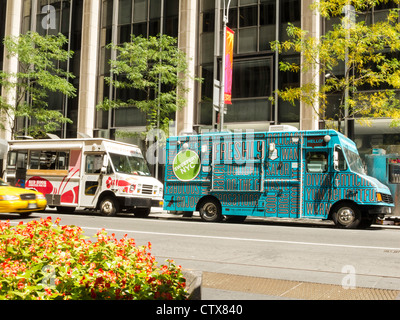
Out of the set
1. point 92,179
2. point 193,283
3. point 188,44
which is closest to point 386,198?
point 92,179

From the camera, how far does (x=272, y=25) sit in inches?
974

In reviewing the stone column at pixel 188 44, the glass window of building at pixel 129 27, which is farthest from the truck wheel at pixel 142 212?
the glass window of building at pixel 129 27

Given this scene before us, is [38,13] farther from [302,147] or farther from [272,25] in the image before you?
[302,147]

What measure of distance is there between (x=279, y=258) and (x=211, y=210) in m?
7.65

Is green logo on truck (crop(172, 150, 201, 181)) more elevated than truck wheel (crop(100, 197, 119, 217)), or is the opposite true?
green logo on truck (crop(172, 150, 201, 181))

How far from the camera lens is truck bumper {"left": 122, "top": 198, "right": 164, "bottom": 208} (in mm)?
17188

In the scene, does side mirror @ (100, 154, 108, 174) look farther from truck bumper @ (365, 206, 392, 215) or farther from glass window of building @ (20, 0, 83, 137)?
glass window of building @ (20, 0, 83, 137)

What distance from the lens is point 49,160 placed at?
1920 centimetres

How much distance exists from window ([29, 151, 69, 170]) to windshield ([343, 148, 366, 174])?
1091cm

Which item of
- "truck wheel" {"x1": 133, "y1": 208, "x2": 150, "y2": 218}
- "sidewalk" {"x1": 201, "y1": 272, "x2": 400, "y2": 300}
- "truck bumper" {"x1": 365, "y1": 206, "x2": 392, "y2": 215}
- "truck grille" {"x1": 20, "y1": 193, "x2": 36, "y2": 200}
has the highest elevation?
"truck grille" {"x1": 20, "y1": 193, "x2": 36, "y2": 200}

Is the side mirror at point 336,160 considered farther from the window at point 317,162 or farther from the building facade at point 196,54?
the building facade at point 196,54

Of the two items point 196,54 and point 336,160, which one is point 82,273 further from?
point 196,54

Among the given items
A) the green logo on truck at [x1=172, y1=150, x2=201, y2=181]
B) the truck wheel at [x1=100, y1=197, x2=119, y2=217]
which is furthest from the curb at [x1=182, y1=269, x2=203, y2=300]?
the truck wheel at [x1=100, y1=197, x2=119, y2=217]
